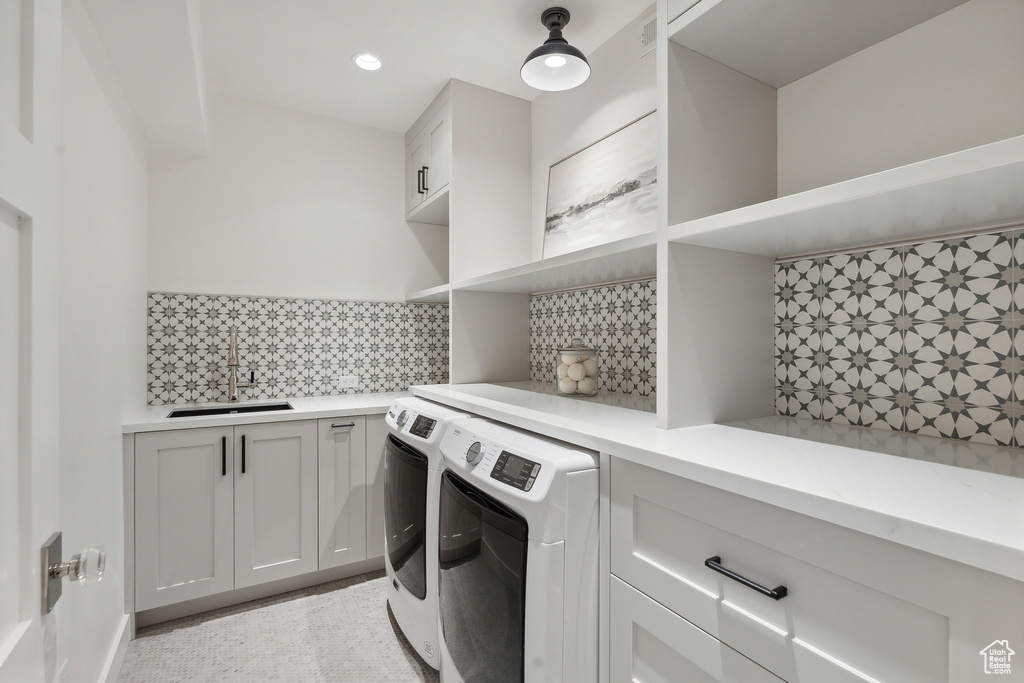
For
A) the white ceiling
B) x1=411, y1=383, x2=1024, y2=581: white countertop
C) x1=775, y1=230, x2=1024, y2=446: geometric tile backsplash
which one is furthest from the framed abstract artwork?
x1=411, y1=383, x2=1024, y2=581: white countertop

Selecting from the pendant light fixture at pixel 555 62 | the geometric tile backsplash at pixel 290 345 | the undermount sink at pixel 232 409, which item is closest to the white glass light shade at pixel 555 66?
the pendant light fixture at pixel 555 62

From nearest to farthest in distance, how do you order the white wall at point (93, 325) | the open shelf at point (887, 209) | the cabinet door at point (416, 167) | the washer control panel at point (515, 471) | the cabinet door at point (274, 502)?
the open shelf at point (887, 209) < the washer control panel at point (515, 471) < the white wall at point (93, 325) < the cabinet door at point (274, 502) < the cabinet door at point (416, 167)

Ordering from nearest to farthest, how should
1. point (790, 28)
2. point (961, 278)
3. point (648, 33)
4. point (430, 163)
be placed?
1. point (961, 278)
2. point (790, 28)
3. point (648, 33)
4. point (430, 163)

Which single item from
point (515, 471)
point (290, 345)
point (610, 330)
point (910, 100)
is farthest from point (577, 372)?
point (290, 345)

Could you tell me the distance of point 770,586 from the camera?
0.78 m

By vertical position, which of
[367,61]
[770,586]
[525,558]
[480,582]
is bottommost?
[480,582]

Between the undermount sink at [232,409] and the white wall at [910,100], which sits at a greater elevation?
the white wall at [910,100]

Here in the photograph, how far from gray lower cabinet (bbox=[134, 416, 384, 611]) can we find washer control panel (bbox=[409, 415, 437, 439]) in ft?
2.58

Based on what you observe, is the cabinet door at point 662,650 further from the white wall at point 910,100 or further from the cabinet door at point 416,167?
the cabinet door at point 416,167

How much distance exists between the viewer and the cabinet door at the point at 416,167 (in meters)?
2.76

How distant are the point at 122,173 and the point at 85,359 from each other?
897mm

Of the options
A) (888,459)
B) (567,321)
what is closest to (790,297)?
(888,459)

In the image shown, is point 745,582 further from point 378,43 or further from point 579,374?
point 378,43
